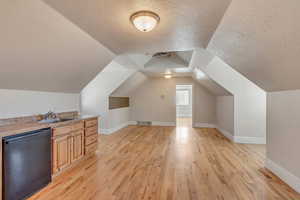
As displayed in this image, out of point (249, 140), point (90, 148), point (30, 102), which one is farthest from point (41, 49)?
point (249, 140)

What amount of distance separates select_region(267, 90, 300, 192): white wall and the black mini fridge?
3552mm

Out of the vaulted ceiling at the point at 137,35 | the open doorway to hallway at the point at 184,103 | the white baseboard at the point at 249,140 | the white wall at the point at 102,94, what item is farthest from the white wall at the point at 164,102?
the vaulted ceiling at the point at 137,35

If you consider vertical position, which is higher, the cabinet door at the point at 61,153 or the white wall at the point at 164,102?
the white wall at the point at 164,102

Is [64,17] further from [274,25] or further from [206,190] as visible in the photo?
[206,190]

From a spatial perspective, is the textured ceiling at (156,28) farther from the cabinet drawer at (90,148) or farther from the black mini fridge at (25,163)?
the cabinet drawer at (90,148)

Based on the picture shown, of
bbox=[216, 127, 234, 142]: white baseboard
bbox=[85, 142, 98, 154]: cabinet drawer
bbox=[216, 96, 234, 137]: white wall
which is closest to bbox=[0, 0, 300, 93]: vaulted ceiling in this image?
bbox=[85, 142, 98, 154]: cabinet drawer

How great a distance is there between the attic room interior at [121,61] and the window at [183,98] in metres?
6.82

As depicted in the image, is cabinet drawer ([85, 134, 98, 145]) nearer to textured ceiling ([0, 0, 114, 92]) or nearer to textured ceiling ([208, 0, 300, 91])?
textured ceiling ([0, 0, 114, 92])

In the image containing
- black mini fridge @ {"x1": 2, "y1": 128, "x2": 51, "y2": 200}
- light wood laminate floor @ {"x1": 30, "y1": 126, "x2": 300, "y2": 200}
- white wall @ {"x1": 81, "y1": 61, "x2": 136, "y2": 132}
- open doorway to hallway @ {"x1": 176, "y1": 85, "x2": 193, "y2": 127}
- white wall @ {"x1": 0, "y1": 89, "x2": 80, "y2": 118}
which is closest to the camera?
black mini fridge @ {"x1": 2, "y1": 128, "x2": 51, "y2": 200}

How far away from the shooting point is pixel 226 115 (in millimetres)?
5090

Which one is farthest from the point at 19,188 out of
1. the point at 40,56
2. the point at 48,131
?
the point at 40,56

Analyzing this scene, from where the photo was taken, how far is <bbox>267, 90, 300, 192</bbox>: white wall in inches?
81.9

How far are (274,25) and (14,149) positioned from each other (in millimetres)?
3070

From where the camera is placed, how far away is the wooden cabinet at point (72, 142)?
2355mm
